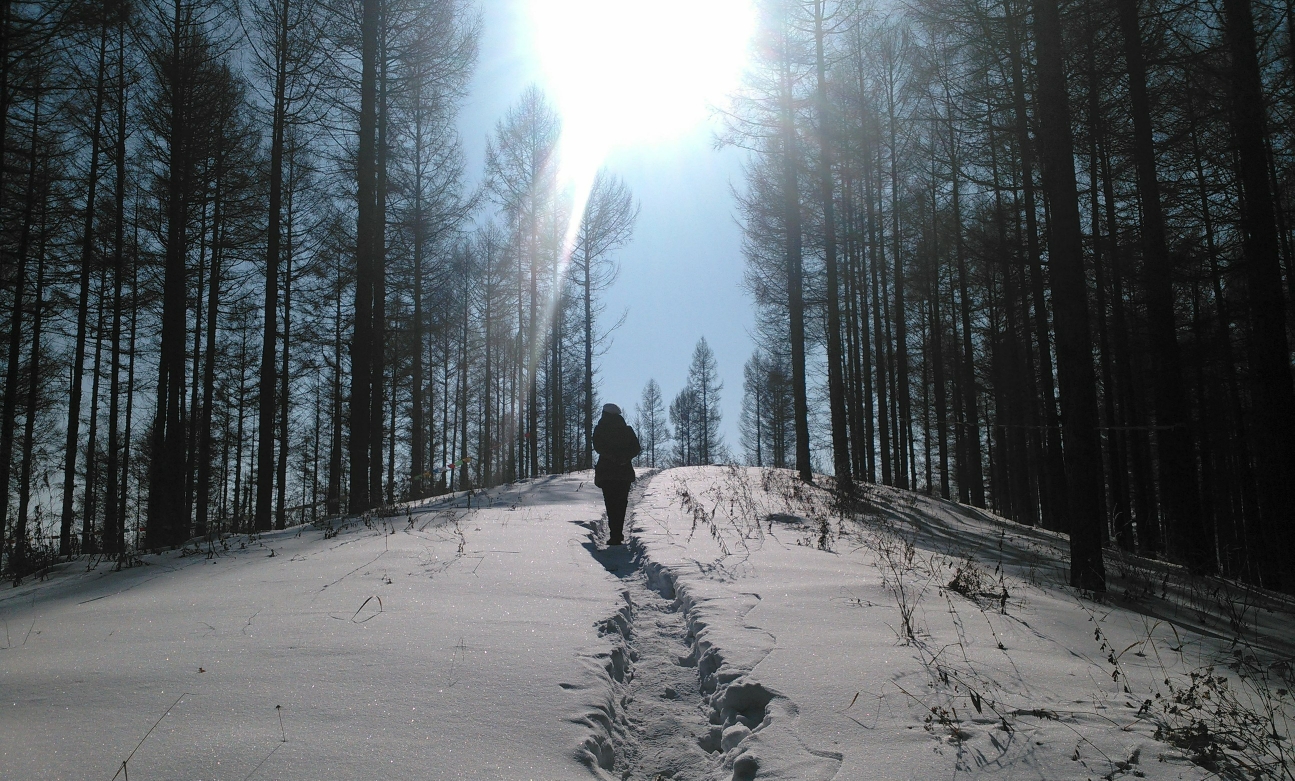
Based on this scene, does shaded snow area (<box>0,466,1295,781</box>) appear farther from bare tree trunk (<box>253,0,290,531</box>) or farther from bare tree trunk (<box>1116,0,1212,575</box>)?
bare tree trunk (<box>253,0,290,531</box>)

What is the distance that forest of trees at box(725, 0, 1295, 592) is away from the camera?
8039 millimetres

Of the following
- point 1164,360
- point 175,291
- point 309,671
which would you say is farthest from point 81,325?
point 1164,360

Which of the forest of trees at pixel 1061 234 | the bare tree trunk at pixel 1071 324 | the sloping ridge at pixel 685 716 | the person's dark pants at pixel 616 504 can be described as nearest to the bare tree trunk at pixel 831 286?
the forest of trees at pixel 1061 234

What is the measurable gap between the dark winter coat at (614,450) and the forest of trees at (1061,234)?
4903mm

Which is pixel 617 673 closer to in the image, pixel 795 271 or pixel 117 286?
pixel 795 271

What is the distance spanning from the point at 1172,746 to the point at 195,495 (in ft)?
80.7

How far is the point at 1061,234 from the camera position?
617 cm

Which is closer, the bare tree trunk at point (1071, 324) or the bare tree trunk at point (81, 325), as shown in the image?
the bare tree trunk at point (1071, 324)

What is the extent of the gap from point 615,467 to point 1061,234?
18.4 feet

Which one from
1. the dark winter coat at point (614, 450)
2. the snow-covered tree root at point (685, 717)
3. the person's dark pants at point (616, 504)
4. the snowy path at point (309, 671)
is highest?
the dark winter coat at point (614, 450)

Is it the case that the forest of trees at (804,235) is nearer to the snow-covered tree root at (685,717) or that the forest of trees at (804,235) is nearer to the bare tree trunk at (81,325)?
the bare tree trunk at (81,325)

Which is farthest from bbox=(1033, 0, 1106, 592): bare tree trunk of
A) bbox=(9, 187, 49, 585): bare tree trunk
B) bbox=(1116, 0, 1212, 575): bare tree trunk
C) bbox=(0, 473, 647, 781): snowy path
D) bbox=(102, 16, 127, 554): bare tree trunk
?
bbox=(9, 187, 49, 585): bare tree trunk

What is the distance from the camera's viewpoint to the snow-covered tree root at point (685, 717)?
2.47 meters

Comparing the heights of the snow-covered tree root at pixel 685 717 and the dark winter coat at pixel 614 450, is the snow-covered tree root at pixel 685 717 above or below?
below
